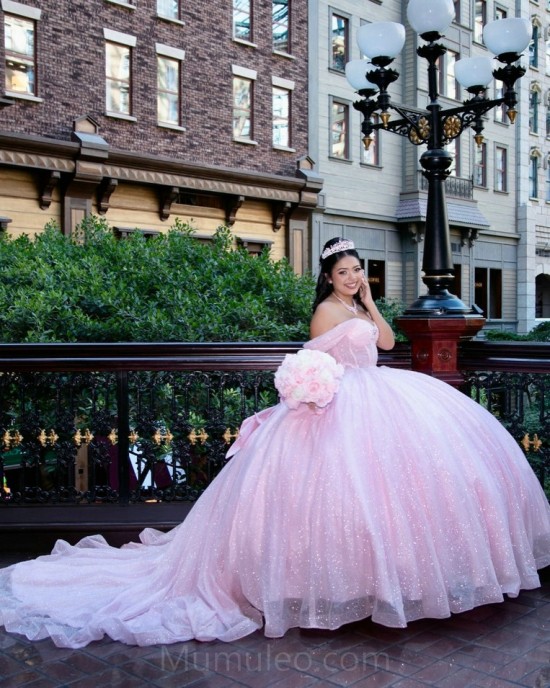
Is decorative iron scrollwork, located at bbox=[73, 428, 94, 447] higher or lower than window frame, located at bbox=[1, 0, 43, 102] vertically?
lower

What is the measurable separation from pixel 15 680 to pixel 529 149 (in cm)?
3540

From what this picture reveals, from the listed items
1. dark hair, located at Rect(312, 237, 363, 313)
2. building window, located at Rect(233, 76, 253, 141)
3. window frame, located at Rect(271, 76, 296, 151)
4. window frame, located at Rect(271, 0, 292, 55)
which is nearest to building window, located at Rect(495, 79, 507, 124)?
window frame, located at Rect(271, 0, 292, 55)

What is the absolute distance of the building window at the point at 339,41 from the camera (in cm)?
2624

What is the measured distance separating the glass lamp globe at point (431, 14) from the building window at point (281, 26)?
57.6 ft

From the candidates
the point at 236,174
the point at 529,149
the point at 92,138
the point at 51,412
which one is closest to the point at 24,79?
the point at 92,138

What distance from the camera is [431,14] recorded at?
7.65m

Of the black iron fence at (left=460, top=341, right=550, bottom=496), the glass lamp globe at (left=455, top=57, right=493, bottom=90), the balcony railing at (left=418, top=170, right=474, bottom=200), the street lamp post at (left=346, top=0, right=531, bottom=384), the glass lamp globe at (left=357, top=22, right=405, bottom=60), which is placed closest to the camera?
the black iron fence at (left=460, top=341, right=550, bottom=496)

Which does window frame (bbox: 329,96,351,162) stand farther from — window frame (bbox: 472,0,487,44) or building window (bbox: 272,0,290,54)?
window frame (bbox: 472,0,487,44)

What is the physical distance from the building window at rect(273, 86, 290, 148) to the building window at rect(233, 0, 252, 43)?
1698mm

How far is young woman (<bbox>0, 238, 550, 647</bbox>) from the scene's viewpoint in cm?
405

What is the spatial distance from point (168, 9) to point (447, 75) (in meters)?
12.6

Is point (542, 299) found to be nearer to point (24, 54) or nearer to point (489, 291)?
point (489, 291)

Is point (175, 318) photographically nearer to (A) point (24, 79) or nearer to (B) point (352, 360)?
(B) point (352, 360)

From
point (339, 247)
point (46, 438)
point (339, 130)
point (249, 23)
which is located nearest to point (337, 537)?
point (339, 247)
